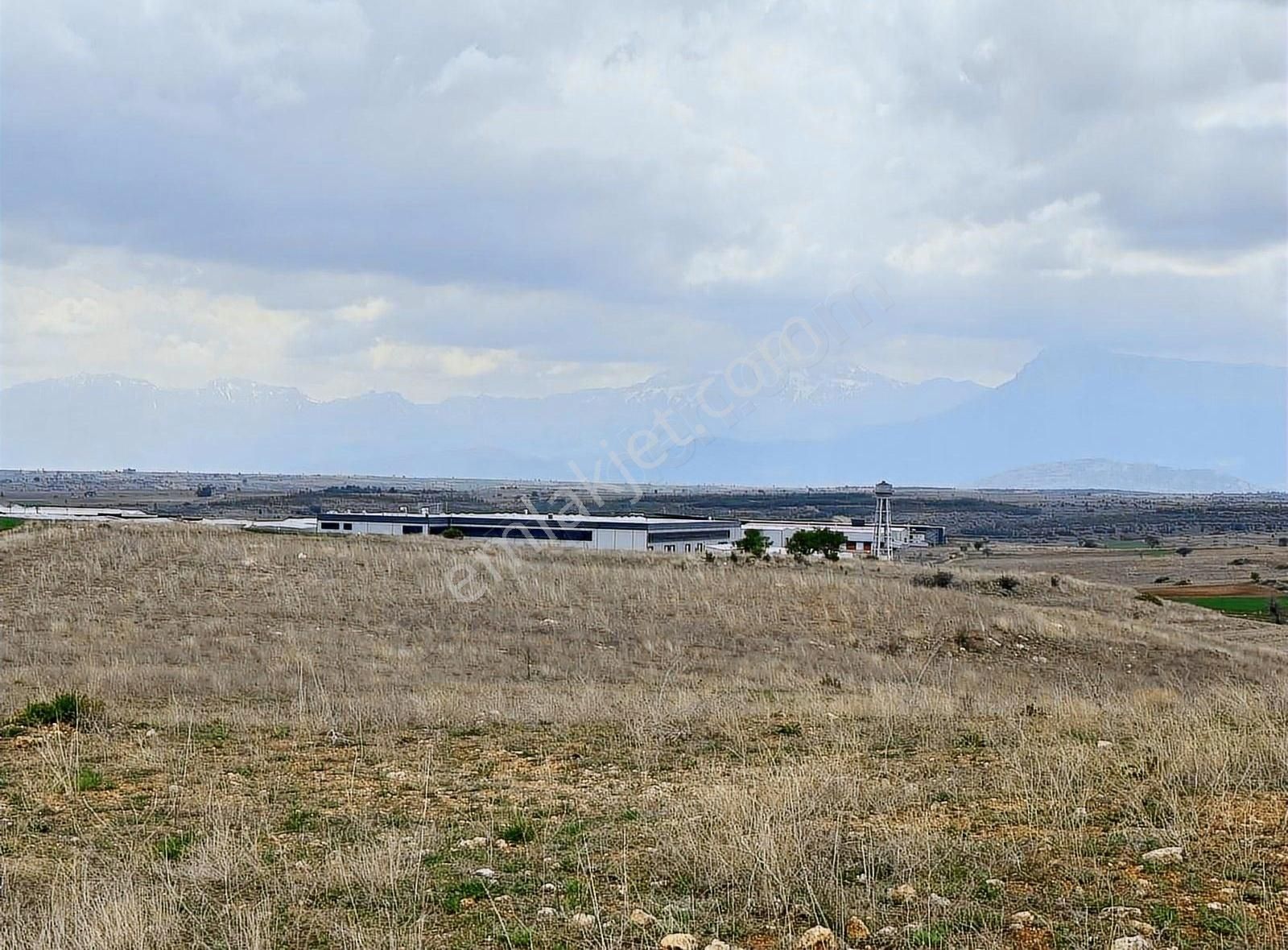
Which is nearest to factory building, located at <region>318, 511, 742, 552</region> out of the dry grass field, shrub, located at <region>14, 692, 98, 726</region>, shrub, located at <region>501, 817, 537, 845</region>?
the dry grass field

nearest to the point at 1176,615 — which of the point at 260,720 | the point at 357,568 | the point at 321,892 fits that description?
the point at 357,568

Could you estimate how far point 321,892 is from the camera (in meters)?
6.21

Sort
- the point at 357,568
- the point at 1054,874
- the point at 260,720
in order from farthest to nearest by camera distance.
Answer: the point at 357,568 → the point at 260,720 → the point at 1054,874

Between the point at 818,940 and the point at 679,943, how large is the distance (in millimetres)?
674

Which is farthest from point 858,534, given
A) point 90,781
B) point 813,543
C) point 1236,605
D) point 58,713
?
point 90,781

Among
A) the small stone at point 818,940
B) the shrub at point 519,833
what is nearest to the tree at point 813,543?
the shrub at point 519,833

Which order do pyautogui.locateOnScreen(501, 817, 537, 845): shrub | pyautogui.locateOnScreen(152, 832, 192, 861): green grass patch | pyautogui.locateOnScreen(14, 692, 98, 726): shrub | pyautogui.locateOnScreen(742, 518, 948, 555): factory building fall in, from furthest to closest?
pyautogui.locateOnScreen(742, 518, 948, 555): factory building
pyautogui.locateOnScreen(14, 692, 98, 726): shrub
pyautogui.locateOnScreen(501, 817, 537, 845): shrub
pyautogui.locateOnScreen(152, 832, 192, 861): green grass patch

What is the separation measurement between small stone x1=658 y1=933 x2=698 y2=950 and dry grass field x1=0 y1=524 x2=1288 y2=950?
77 millimetres

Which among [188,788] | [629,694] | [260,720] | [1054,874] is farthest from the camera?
[629,694]

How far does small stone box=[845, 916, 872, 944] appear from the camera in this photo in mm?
5320

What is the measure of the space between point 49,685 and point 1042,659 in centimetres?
2282

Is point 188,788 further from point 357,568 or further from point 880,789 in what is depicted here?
point 357,568

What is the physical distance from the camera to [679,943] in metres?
5.21

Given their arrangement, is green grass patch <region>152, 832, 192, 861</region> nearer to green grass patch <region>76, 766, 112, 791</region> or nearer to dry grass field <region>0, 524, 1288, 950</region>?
dry grass field <region>0, 524, 1288, 950</region>
